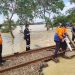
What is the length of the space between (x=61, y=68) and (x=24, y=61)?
2542 mm

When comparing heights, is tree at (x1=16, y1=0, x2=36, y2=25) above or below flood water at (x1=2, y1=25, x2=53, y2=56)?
above

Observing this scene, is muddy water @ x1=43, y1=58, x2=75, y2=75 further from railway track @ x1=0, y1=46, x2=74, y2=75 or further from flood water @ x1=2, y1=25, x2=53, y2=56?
flood water @ x1=2, y1=25, x2=53, y2=56

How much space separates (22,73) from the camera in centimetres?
1241

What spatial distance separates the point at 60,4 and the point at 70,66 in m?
Result: 57.2

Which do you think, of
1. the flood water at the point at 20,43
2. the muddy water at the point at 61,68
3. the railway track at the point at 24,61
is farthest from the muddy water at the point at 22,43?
the muddy water at the point at 61,68

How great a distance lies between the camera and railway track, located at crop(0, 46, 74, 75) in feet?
41.8

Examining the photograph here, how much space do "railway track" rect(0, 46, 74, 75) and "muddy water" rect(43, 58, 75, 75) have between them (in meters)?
0.52

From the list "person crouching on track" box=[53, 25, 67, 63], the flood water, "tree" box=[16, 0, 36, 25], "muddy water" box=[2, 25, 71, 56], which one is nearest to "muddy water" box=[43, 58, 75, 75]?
"person crouching on track" box=[53, 25, 67, 63]

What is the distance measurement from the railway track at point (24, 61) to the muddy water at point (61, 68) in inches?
20.3

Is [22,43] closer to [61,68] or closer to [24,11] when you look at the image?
[24,11]

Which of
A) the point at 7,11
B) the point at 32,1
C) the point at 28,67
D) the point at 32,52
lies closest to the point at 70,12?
the point at 32,1

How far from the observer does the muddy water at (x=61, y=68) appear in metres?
12.7

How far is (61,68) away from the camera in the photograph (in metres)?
13.4

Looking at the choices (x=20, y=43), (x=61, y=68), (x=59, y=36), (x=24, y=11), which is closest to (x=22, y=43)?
(x=20, y=43)
